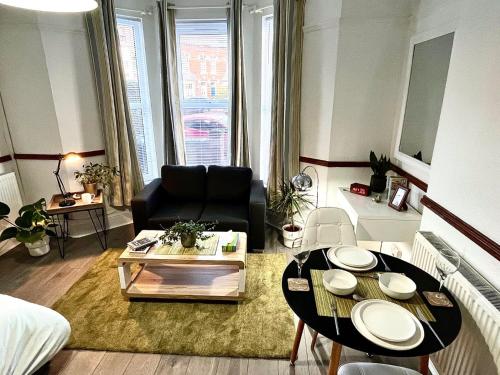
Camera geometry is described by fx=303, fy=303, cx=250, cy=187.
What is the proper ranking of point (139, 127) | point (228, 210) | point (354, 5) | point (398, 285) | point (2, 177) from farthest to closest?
point (139, 127) → point (228, 210) → point (2, 177) → point (354, 5) → point (398, 285)

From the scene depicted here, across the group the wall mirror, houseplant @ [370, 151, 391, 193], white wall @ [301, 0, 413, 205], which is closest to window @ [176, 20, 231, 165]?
white wall @ [301, 0, 413, 205]

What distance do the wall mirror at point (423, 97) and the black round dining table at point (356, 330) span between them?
1134 mm

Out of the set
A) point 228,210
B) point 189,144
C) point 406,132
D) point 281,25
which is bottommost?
point 228,210

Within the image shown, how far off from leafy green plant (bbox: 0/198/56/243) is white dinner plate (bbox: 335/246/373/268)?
9.24 feet

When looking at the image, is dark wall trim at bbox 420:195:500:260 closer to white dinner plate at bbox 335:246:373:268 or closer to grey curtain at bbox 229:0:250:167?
white dinner plate at bbox 335:246:373:268

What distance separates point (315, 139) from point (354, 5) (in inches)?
48.9

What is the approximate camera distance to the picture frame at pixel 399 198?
2428mm

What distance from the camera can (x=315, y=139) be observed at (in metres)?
3.23

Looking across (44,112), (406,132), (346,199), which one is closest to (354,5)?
(406,132)

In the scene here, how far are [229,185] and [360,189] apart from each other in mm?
1425

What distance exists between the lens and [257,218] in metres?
3.06

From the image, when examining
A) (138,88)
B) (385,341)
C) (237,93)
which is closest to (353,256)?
(385,341)

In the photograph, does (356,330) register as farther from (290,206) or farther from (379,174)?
(290,206)

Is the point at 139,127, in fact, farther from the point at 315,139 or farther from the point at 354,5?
the point at 354,5
